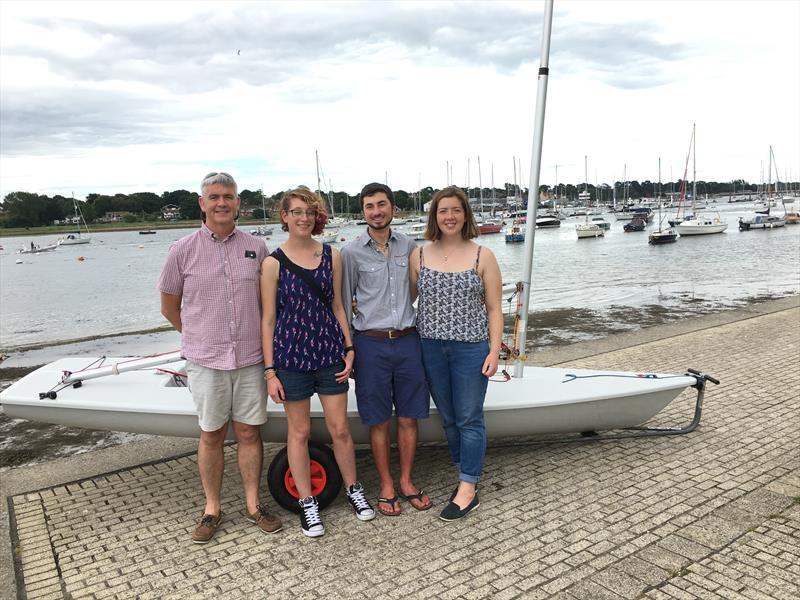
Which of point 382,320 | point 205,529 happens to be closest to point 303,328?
point 382,320

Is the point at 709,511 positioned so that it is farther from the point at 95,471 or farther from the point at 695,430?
the point at 95,471

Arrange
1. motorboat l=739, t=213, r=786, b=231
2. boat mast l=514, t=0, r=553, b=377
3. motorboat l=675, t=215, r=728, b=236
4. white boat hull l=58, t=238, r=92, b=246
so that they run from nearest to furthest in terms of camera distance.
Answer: boat mast l=514, t=0, r=553, b=377, motorboat l=675, t=215, r=728, b=236, motorboat l=739, t=213, r=786, b=231, white boat hull l=58, t=238, r=92, b=246

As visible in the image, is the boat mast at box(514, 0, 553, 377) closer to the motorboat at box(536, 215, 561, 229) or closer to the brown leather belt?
the brown leather belt

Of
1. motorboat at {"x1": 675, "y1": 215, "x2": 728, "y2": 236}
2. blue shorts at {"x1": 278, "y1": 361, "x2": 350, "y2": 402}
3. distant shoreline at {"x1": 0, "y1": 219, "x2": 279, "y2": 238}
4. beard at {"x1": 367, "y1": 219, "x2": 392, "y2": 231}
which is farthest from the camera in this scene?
distant shoreline at {"x1": 0, "y1": 219, "x2": 279, "y2": 238}

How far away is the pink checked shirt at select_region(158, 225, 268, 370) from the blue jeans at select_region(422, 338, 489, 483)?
42.9 inches

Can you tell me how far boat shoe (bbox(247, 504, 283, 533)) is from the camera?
3.73m

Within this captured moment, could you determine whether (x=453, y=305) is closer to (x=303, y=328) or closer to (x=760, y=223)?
(x=303, y=328)

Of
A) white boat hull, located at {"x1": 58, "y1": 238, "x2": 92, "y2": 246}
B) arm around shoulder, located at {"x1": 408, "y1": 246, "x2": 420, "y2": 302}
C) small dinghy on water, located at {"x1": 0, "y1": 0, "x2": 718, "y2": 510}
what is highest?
arm around shoulder, located at {"x1": 408, "y1": 246, "x2": 420, "y2": 302}

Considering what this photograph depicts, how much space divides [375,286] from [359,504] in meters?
1.35

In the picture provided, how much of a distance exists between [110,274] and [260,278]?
43425 mm

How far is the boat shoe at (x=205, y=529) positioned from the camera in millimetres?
3648

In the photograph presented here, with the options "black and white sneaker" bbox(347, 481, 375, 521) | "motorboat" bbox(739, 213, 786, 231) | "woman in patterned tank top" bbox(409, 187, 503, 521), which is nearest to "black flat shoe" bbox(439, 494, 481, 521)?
"woman in patterned tank top" bbox(409, 187, 503, 521)

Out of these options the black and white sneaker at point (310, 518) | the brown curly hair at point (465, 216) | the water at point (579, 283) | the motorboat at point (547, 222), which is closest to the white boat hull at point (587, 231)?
the water at point (579, 283)

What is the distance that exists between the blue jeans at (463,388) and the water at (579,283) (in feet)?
32.0
